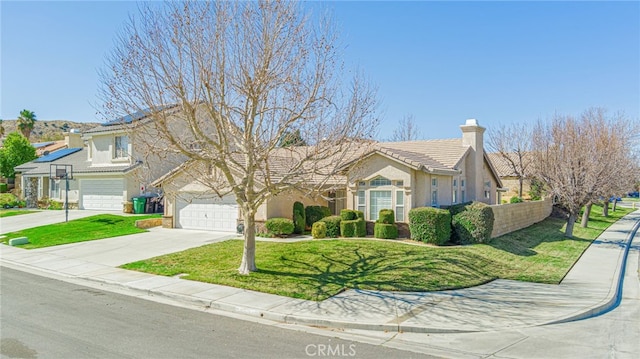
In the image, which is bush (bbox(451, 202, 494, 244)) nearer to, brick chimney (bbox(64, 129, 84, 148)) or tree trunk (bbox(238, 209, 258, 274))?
tree trunk (bbox(238, 209, 258, 274))

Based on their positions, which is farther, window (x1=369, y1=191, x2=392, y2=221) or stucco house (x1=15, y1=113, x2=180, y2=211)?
stucco house (x1=15, y1=113, x2=180, y2=211)

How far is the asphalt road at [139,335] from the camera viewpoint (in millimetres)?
6586

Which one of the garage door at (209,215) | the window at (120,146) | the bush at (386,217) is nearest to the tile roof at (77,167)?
the window at (120,146)

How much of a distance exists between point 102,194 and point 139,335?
24.4m

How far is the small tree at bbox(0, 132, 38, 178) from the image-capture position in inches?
1623

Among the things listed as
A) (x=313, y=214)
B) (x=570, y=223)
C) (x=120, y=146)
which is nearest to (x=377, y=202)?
(x=313, y=214)

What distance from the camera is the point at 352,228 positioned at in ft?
59.0

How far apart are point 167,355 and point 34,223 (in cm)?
2242

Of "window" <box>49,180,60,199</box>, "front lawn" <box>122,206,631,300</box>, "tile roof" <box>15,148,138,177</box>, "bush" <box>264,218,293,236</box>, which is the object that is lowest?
"front lawn" <box>122,206,631,300</box>

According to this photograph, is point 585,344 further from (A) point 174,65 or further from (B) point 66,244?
(B) point 66,244

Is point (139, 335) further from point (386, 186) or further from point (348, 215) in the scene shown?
point (386, 186)

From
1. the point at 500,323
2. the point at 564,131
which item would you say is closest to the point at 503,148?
the point at 564,131

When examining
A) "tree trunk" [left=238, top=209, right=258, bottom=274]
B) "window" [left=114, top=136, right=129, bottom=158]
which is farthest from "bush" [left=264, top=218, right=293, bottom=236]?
"window" [left=114, top=136, right=129, bottom=158]

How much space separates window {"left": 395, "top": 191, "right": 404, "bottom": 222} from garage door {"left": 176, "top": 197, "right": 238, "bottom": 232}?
7.52 metres
